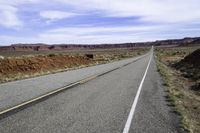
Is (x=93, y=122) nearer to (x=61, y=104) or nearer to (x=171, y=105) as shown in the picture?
(x=61, y=104)

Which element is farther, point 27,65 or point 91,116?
point 27,65

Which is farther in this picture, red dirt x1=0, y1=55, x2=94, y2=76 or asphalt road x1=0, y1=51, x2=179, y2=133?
red dirt x1=0, y1=55, x2=94, y2=76

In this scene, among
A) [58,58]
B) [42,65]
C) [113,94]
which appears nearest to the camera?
[113,94]

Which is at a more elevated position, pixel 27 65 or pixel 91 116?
pixel 91 116

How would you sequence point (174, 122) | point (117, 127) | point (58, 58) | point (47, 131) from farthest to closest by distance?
1. point (58, 58)
2. point (174, 122)
3. point (117, 127)
4. point (47, 131)

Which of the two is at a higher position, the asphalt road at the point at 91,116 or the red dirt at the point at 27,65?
the asphalt road at the point at 91,116

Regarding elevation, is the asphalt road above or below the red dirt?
above

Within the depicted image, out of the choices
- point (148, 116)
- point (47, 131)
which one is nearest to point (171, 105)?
point (148, 116)

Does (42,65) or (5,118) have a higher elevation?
(5,118)

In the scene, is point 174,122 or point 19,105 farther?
point 19,105

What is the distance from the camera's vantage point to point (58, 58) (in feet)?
167

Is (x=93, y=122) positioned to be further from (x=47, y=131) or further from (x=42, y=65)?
(x=42, y=65)

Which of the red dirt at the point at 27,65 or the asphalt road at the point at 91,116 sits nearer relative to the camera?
the asphalt road at the point at 91,116

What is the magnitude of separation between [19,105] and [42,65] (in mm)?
31271
